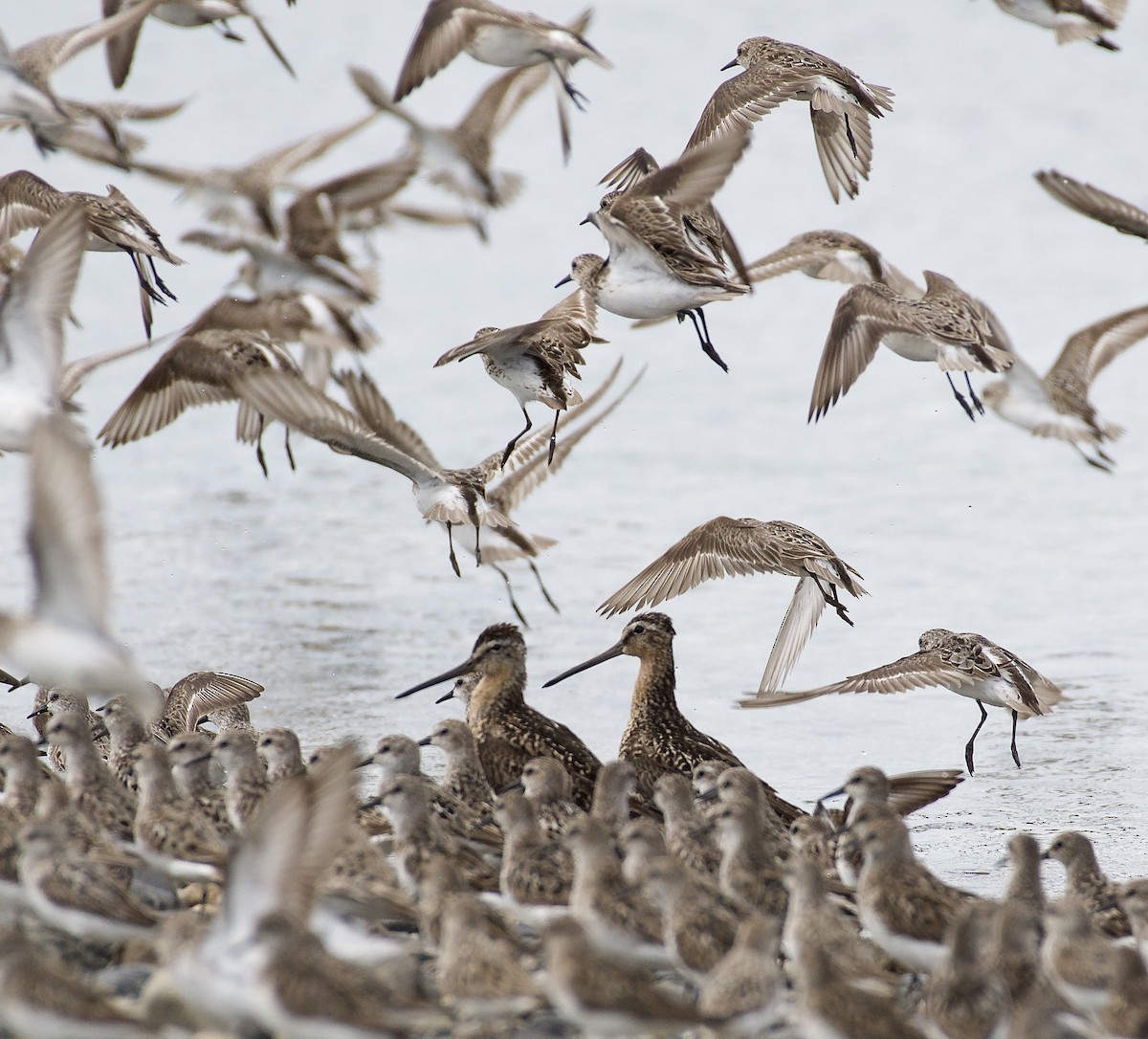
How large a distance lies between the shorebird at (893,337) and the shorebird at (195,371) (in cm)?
279

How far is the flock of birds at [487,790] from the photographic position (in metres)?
5.16

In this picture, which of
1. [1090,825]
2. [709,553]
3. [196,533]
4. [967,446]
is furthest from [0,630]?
[967,446]

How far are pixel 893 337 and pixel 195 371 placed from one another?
375cm

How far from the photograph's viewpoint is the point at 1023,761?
9.64 meters

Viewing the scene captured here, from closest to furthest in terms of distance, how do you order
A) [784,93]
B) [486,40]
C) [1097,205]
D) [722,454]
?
[784,93], [486,40], [1097,205], [722,454]

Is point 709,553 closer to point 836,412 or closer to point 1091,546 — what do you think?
point 1091,546

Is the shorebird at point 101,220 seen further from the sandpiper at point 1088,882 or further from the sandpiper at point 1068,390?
the sandpiper at point 1068,390

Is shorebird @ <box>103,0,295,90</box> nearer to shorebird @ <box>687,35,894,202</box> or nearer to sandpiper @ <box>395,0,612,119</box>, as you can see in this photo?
sandpiper @ <box>395,0,612,119</box>

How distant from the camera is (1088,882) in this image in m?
6.47

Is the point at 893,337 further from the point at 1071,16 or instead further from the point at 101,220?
the point at 101,220

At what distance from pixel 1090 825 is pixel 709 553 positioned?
2.21 metres

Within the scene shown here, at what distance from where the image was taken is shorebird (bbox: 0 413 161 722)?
5.80 metres

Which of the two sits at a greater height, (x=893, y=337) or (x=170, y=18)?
(x=170, y=18)

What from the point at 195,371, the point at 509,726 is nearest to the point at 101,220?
the point at 195,371
